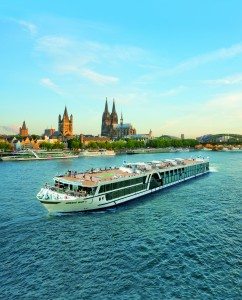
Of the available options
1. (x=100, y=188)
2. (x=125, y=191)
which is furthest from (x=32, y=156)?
(x=100, y=188)

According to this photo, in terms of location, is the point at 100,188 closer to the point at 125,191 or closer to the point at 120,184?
the point at 120,184

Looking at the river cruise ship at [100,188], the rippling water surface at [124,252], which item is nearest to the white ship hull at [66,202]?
the river cruise ship at [100,188]

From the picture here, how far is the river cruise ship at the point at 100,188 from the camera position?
5006 centimetres

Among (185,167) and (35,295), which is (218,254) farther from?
(185,167)

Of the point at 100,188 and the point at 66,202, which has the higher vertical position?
the point at 100,188

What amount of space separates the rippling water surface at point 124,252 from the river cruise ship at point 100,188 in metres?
1.62

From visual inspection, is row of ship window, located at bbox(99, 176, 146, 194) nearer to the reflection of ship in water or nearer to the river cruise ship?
the river cruise ship

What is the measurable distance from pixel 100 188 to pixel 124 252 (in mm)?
18417

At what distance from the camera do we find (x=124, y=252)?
36.3 m

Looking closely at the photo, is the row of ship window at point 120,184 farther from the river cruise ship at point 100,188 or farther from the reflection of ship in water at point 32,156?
the reflection of ship in water at point 32,156

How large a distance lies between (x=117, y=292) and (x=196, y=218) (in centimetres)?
2378


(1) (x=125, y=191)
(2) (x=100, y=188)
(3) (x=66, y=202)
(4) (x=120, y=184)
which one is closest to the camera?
(3) (x=66, y=202)

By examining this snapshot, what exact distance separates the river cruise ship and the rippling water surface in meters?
1.62

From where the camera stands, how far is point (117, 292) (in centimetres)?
2820
